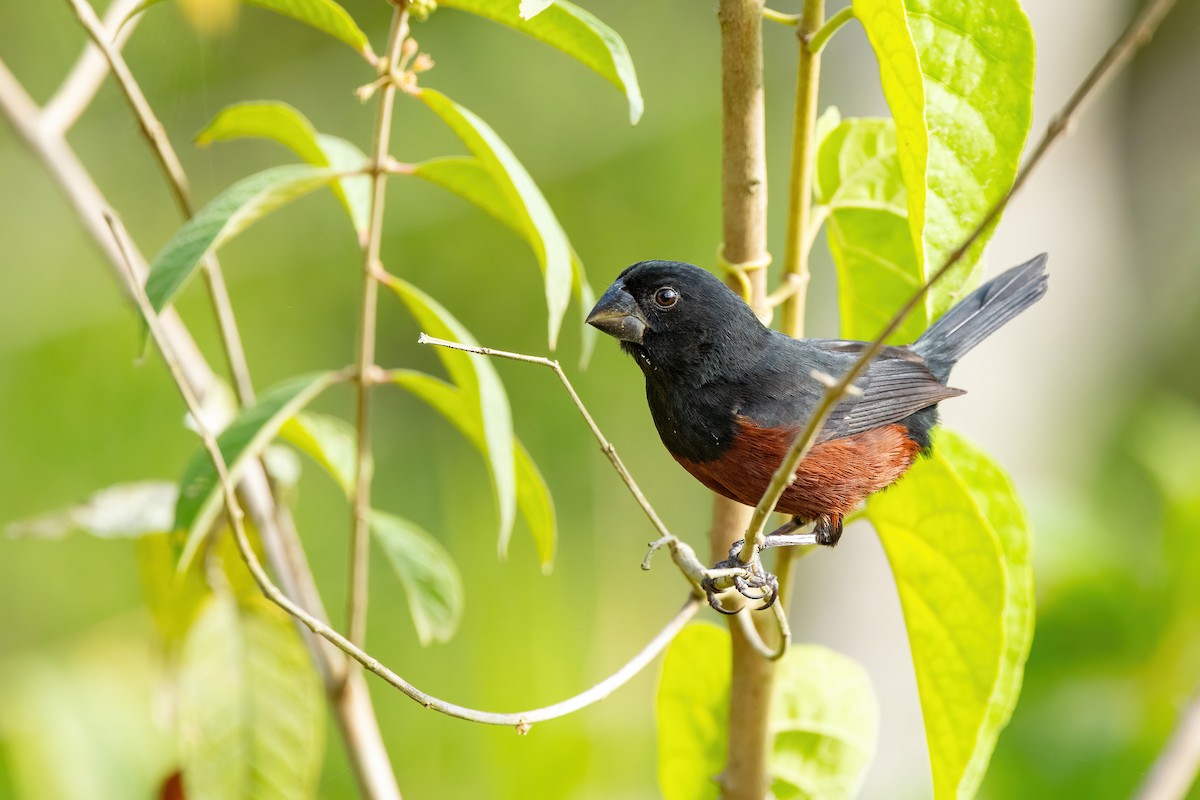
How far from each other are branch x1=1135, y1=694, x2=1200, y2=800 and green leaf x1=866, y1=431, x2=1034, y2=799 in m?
0.37

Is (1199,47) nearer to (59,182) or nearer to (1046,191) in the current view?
(1046,191)

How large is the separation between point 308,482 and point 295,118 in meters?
4.36

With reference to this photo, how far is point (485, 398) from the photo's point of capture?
144cm

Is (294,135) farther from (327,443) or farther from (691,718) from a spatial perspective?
(691,718)

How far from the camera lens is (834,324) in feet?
11.3

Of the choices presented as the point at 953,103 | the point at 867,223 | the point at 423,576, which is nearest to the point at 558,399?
the point at 423,576

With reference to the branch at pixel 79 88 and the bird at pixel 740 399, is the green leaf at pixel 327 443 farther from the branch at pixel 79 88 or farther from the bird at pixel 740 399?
the branch at pixel 79 88

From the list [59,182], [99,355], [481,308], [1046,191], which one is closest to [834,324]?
[1046,191]

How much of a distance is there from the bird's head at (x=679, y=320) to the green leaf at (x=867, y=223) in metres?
0.14

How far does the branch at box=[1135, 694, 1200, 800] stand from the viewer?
167 centimetres

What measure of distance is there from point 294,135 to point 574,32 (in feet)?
1.45

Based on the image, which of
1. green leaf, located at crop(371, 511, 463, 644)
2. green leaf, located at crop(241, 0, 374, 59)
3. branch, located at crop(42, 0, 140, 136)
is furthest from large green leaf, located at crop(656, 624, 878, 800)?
branch, located at crop(42, 0, 140, 136)

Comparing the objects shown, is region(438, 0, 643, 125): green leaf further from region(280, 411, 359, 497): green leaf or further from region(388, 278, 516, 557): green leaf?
region(280, 411, 359, 497): green leaf

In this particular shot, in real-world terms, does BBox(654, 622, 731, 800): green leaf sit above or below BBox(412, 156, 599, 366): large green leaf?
below
